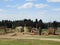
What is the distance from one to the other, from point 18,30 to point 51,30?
30.5 feet

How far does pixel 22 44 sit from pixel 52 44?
150 inches

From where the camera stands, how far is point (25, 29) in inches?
2031

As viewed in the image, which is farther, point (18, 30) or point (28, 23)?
point (28, 23)

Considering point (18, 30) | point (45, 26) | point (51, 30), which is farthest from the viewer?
point (45, 26)

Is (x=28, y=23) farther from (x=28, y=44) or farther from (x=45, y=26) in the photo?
(x=28, y=44)

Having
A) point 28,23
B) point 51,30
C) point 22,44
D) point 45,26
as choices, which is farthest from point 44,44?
point 45,26

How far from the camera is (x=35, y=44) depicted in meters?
27.8

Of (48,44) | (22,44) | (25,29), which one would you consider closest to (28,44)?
(22,44)

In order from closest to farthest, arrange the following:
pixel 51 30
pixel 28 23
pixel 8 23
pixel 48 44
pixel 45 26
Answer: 1. pixel 48 44
2. pixel 51 30
3. pixel 28 23
4. pixel 45 26
5. pixel 8 23

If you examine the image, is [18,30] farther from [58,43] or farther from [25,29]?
[58,43]

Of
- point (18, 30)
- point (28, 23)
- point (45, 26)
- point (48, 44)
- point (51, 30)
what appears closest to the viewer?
point (48, 44)

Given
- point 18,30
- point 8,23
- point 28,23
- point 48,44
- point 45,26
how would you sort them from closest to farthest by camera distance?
point 48,44
point 18,30
point 28,23
point 45,26
point 8,23

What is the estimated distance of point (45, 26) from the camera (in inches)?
2643

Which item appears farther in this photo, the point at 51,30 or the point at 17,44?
the point at 51,30
